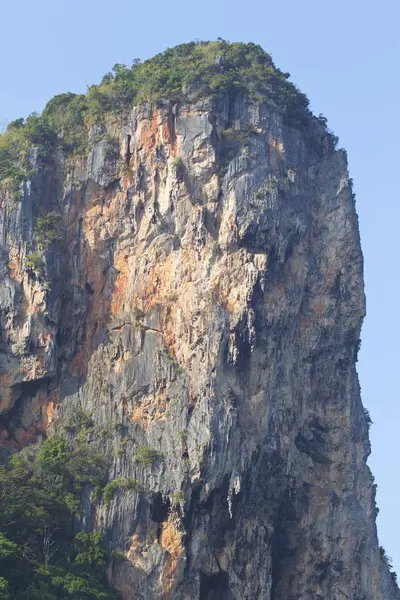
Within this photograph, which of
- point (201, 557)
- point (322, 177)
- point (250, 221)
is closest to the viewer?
point (201, 557)

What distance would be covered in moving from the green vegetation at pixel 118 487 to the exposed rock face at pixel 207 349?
9.1 inches

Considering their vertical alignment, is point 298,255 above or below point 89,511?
above

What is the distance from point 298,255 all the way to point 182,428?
8.65 m

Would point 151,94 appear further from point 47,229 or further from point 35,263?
point 35,263

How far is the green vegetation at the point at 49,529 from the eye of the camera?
46375 millimetres

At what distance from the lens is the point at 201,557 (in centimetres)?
4875

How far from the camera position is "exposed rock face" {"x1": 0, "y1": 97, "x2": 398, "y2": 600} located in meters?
49.3

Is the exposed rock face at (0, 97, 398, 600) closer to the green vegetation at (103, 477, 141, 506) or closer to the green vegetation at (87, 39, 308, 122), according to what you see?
the green vegetation at (103, 477, 141, 506)

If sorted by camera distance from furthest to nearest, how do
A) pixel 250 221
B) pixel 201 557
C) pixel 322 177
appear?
pixel 322 177, pixel 250 221, pixel 201 557

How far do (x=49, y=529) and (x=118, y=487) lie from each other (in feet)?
8.59

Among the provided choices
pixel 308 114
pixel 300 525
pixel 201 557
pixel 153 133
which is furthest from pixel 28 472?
pixel 308 114

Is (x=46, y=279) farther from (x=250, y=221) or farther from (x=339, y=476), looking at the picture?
(x=339, y=476)

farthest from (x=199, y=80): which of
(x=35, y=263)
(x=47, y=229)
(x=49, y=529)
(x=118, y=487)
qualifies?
(x=49, y=529)

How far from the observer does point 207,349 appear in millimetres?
50656
